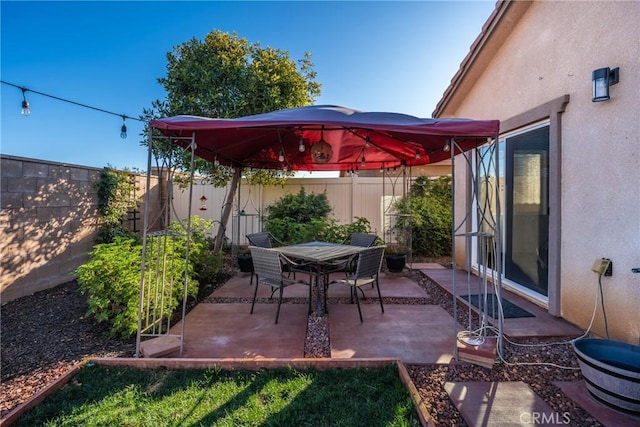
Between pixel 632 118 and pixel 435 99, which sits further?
pixel 435 99

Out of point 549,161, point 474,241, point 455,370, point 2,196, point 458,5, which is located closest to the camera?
point 455,370

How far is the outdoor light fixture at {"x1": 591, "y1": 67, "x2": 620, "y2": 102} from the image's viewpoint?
9.32 ft

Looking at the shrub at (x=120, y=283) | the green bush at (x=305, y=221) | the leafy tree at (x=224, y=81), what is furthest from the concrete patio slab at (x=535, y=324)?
the leafy tree at (x=224, y=81)

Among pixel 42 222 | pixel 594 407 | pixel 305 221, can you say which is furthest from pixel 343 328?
pixel 42 222

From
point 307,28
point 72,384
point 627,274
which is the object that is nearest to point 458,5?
point 307,28

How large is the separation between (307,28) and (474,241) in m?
5.72

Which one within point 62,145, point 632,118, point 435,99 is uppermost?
point 435,99

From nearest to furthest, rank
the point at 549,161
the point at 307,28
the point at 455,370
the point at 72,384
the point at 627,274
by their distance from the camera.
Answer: the point at 72,384 < the point at 455,370 < the point at 627,274 < the point at 549,161 < the point at 307,28

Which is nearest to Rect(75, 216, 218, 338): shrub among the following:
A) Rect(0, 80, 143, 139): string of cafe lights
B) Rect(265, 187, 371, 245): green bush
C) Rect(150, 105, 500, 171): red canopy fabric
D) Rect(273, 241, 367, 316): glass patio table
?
Rect(150, 105, 500, 171): red canopy fabric

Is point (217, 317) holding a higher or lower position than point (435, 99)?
lower

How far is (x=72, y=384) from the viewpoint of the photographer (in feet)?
7.88

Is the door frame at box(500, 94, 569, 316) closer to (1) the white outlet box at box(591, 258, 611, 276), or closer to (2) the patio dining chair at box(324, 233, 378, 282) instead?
(1) the white outlet box at box(591, 258, 611, 276)

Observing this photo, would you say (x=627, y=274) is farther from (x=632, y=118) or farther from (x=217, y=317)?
(x=217, y=317)

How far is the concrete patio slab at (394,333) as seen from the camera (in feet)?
9.36
